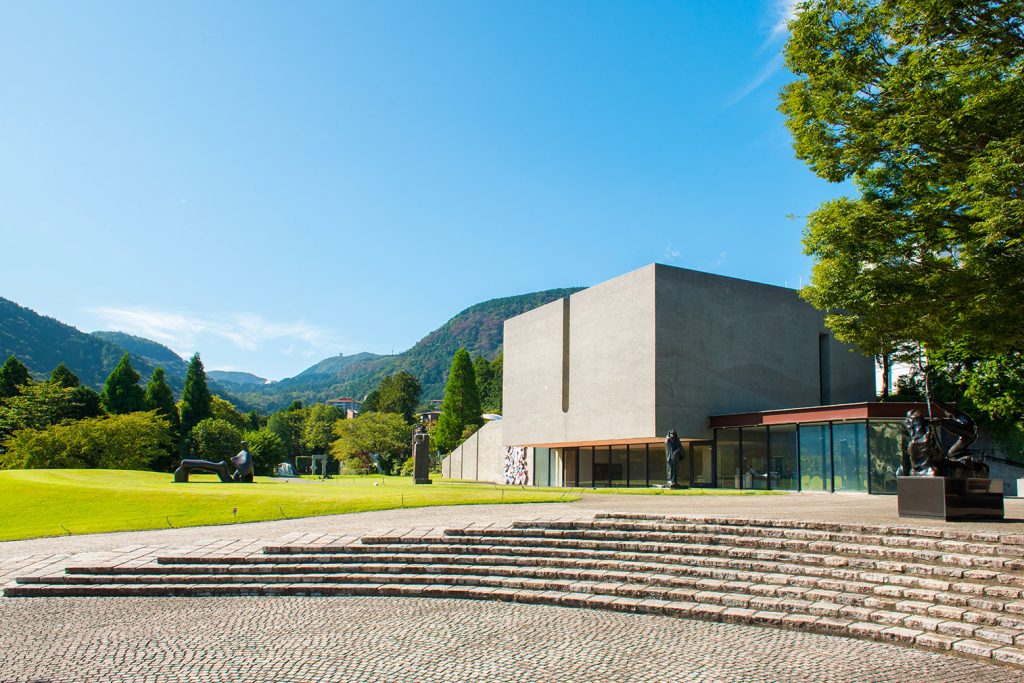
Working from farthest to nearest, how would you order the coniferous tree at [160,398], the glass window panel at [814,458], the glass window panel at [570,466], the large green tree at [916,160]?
the coniferous tree at [160,398] < the glass window panel at [570,466] < the glass window panel at [814,458] < the large green tree at [916,160]

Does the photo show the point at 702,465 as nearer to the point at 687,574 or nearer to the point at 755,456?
the point at 755,456

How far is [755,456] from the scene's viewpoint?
112ft

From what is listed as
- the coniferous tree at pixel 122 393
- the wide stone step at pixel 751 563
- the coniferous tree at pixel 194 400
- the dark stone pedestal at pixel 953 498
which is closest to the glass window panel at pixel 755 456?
the dark stone pedestal at pixel 953 498

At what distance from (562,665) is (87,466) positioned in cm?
4429

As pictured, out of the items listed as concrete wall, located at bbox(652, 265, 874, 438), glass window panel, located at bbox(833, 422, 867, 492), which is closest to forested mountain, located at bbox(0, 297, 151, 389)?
concrete wall, located at bbox(652, 265, 874, 438)

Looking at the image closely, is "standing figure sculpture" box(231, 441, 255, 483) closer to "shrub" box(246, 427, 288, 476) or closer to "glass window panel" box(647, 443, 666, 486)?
"glass window panel" box(647, 443, 666, 486)

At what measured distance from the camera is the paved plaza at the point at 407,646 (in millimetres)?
7406

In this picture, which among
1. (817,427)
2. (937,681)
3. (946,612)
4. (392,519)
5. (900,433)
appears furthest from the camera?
(817,427)

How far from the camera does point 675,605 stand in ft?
32.8

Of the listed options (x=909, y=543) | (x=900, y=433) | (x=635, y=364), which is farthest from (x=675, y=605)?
(x=635, y=364)

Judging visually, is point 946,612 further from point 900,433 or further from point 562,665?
point 900,433

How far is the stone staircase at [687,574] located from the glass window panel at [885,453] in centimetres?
1845

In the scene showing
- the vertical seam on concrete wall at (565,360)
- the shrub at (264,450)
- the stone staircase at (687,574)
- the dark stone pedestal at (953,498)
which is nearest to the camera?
the stone staircase at (687,574)

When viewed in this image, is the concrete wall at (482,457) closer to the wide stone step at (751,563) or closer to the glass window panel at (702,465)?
the glass window panel at (702,465)
